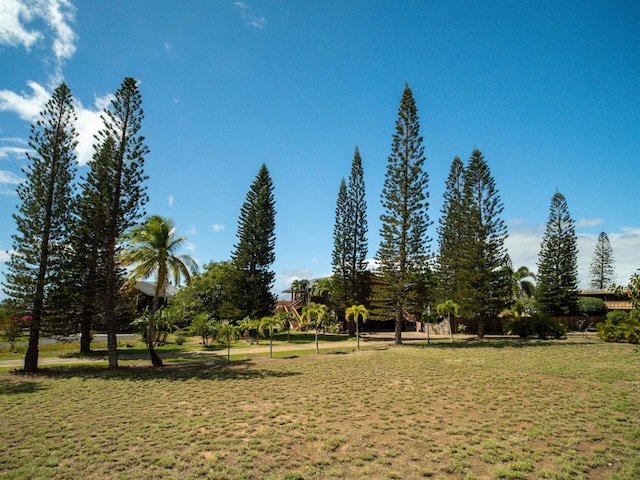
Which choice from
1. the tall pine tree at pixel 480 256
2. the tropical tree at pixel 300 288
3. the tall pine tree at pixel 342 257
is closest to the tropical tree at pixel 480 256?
the tall pine tree at pixel 480 256

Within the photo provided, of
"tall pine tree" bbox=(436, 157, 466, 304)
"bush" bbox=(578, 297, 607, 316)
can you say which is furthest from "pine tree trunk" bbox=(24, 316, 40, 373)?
"bush" bbox=(578, 297, 607, 316)

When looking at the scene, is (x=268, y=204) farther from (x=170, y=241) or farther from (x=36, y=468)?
(x=36, y=468)

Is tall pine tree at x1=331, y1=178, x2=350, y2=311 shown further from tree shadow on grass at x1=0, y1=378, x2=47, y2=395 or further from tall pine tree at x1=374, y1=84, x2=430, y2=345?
tree shadow on grass at x1=0, y1=378, x2=47, y2=395

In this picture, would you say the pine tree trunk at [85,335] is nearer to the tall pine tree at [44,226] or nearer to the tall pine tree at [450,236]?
the tall pine tree at [44,226]

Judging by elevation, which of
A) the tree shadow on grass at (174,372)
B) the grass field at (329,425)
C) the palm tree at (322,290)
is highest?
the palm tree at (322,290)

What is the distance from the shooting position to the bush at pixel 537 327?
25.3 meters

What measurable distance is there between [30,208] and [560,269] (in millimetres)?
39722

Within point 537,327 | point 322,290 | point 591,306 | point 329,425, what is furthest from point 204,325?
point 591,306

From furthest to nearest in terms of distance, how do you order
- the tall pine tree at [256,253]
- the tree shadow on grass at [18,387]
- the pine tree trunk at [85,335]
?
the tall pine tree at [256,253], the pine tree trunk at [85,335], the tree shadow on grass at [18,387]

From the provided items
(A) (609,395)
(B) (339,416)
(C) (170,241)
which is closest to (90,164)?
(C) (170,241)

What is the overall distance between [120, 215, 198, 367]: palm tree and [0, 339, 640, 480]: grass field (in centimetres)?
422

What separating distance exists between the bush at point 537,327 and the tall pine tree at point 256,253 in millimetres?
19370

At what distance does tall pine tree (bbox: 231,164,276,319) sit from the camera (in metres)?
30.6

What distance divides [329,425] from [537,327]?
24.9 metres
